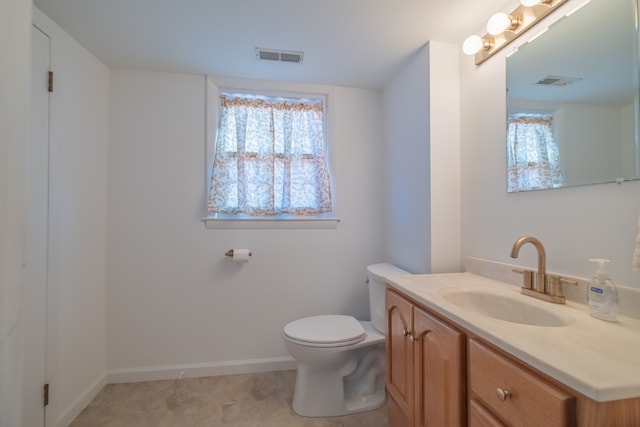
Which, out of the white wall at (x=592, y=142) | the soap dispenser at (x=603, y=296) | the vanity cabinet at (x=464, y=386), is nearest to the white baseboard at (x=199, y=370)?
the vanity cabinet at (x=464, y=386)

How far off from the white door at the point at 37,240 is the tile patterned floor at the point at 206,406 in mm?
365

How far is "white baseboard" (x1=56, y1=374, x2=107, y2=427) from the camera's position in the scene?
1522 millimetres

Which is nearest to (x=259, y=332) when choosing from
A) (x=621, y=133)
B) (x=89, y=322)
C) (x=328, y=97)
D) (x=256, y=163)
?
(x=89, y=322)

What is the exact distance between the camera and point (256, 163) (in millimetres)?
2100

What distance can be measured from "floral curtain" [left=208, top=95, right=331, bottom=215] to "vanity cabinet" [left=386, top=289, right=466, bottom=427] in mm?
1028

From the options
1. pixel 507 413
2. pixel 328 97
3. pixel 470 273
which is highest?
pixel 328 97

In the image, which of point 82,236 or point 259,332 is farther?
point 259,332

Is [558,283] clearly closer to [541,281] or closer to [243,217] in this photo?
[541,281]

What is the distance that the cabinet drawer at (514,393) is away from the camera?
58cm

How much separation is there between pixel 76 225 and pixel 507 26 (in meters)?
2.48

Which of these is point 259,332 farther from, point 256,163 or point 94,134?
point 94,134

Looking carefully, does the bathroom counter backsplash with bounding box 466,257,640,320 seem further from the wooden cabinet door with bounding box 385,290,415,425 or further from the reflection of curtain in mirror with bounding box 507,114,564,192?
the wooden cabinet door with bounding box 385,290,415,425

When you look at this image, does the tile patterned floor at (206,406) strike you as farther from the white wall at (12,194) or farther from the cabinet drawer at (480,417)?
the white wall at (12,194)

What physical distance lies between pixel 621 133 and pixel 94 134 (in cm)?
261
